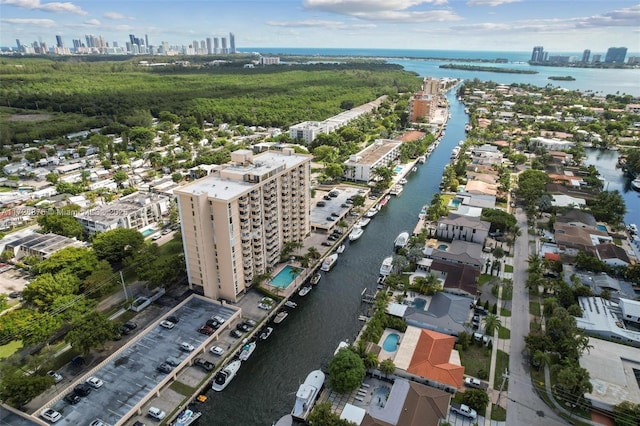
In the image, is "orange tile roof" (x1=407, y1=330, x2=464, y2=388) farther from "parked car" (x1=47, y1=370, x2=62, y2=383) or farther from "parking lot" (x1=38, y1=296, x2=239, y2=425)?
"parked car" (x1=47, y1=370, x2=62, y2=383)

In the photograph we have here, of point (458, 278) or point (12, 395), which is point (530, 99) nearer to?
point (458, 278)

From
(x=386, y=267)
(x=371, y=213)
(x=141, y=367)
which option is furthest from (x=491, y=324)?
(x=371, y=213)

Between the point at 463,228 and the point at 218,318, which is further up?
the point at 463,228

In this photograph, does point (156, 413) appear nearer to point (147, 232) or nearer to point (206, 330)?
point (206, 330)

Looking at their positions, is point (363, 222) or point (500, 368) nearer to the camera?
point (500, 368)

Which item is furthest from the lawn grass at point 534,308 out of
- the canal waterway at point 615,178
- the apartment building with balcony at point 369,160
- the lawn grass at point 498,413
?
the apartment building with balcony at point 369,160

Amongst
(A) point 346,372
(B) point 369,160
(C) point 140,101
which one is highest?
(C) point 140,101
